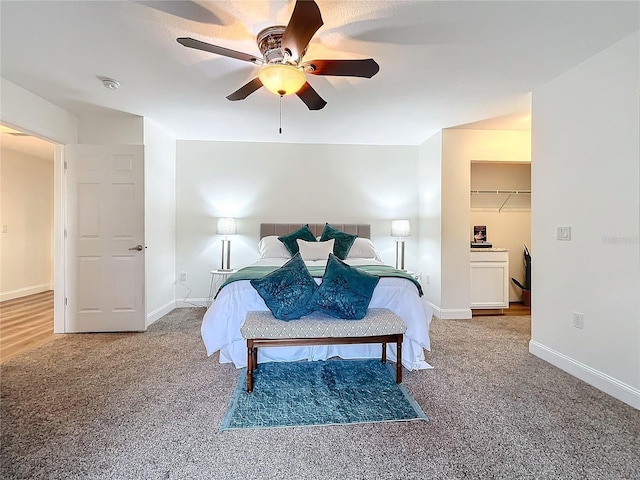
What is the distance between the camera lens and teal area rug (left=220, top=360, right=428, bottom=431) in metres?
1.86

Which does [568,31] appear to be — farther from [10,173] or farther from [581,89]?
[10,173]

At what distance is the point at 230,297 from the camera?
102 inches

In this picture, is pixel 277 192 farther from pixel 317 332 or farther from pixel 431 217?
pixel 317 332

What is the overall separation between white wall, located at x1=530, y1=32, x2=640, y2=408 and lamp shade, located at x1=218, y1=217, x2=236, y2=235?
3709 mm

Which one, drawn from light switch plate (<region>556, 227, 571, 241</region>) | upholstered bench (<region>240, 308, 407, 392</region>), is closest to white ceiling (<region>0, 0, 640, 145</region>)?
light switch plate (<region>556, 227, 571, 241</region>)

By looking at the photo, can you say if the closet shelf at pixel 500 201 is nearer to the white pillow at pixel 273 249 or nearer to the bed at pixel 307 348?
the bed at pixel 307 348

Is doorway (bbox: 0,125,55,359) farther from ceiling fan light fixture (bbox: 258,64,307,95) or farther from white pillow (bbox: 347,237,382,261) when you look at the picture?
ceiling fan light fixture (bbox: 258,64,307,95)

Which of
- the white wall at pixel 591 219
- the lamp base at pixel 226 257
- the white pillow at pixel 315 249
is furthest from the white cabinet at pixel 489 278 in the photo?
A: the lamp base at pixel 226 257

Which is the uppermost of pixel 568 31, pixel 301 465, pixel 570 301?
pixel 568 31

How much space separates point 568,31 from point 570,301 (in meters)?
2.07

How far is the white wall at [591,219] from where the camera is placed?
211 cm

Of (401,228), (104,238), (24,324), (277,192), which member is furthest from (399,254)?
(24,324)

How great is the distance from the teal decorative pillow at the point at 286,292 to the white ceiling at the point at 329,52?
1774 millimetres

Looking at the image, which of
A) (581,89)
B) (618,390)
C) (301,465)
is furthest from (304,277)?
(581,89)
